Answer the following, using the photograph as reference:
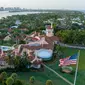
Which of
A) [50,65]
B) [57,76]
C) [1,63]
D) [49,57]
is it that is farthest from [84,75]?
[1,63]

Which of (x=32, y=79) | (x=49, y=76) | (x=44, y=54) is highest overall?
(x=32, y=79)

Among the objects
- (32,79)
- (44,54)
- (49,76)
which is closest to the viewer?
(32,79)

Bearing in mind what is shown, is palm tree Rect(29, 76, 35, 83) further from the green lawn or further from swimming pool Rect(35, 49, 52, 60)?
swimming pool Rect(35, 49, 52, 60)

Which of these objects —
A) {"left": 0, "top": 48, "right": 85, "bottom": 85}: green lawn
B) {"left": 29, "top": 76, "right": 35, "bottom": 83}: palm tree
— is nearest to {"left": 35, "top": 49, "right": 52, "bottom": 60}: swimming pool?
{"left": 0, "top": 48, "right": 85, "bottom": 85}: green lawn

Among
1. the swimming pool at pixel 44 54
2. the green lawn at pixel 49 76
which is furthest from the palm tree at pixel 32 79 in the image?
the swimming pool at pixel 44 54

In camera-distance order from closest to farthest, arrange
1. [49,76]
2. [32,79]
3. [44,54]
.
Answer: [32,79] < [49,76] < [44,54]

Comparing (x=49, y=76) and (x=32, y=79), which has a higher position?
(x=32, y=79)

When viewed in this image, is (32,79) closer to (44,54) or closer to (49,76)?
(49,76)

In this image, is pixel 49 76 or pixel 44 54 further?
pixel 44 54

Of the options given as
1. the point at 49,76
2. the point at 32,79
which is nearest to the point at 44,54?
the point at 49,76

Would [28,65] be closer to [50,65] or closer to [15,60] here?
[15,60]
